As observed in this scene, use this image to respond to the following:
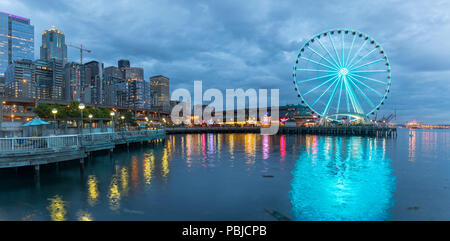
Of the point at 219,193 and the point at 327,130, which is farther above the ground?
the point at 327,130

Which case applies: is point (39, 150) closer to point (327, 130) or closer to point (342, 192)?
point (342, 192)

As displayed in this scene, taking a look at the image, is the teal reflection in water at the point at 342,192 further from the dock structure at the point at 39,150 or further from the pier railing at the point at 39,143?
the pier railing at the point at 39,143

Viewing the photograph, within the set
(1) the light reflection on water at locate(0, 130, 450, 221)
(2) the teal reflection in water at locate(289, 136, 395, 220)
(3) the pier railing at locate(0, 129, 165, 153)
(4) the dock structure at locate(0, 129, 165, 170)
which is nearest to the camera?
(1) the light reflection on water at locate(0, 130, 450, 221)

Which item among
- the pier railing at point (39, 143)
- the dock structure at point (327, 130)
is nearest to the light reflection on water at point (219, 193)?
the pier railing at point (39, 143)

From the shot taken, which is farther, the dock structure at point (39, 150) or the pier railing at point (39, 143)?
the pier railing at point (39, 143)

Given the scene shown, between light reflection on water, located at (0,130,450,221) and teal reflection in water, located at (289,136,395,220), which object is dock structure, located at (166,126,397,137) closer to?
light reflection on water, located at (0,130,450,221)

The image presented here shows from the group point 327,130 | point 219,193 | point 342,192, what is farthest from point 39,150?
point 327,130

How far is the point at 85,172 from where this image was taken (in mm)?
23719

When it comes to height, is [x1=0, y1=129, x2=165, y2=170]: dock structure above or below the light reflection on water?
above

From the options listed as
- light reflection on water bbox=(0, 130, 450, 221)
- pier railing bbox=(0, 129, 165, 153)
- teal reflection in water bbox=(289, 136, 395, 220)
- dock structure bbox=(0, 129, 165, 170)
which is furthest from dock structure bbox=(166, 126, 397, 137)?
dock structure bbox=(0, 129, 165, 170)

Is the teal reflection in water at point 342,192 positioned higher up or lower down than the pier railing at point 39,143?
lower down

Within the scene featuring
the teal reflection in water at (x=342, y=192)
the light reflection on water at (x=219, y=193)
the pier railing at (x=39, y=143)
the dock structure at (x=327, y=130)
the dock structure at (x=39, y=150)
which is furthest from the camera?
the dock structure at (x=327, y=130)
